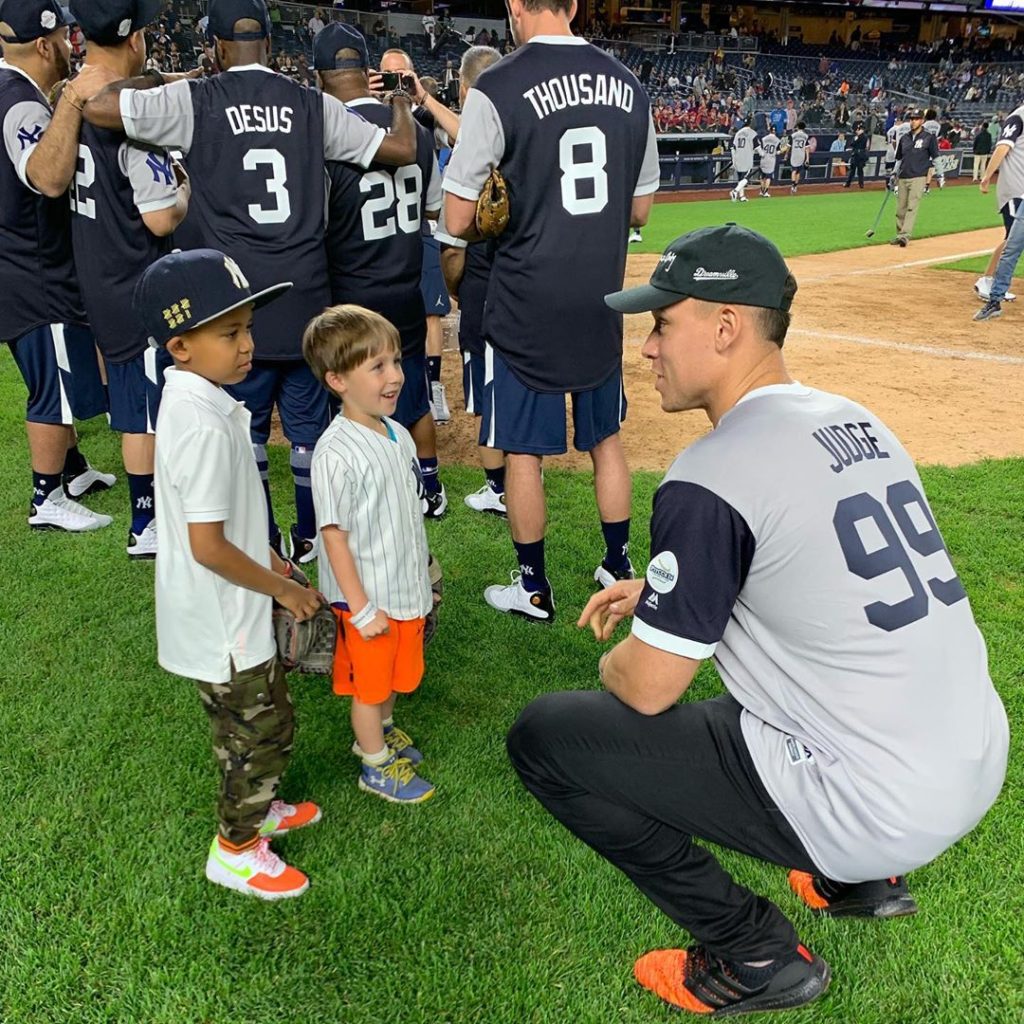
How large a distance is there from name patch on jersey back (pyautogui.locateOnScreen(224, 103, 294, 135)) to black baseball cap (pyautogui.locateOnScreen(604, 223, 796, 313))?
7.95 ft

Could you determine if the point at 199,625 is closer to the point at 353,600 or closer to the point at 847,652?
the point at 353,600

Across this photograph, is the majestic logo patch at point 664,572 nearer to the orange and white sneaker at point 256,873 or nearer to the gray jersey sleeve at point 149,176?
the orange and white sneaker at point 256,873

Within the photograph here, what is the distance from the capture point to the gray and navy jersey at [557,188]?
348 cm

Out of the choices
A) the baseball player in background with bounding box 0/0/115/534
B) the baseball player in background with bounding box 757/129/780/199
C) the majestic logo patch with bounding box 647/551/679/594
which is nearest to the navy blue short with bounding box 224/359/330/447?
the baseball player in background with bounding box 0/0/115/534

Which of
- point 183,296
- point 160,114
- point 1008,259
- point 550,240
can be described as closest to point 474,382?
point 550,240

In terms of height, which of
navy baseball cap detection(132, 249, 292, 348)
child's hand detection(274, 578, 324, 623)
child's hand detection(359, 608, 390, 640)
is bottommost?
child's hand detection(359, 608, 390, 640)

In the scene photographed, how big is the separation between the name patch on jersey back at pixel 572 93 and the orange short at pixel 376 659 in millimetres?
2075

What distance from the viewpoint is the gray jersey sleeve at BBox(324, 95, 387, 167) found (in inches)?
153

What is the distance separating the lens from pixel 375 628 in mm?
2568

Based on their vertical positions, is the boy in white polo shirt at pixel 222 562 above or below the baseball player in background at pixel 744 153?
above

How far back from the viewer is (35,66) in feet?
14.0

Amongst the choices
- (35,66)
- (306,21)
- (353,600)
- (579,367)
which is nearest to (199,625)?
(353,600)

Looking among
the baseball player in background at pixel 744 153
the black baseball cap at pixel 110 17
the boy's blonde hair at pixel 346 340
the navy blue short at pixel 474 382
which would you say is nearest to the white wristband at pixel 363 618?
the boy's blonde hair at pixel 346 340

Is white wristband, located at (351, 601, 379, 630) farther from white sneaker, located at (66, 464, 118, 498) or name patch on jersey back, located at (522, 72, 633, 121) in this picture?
white sneaker, located at (66, 464, 118, 498)
